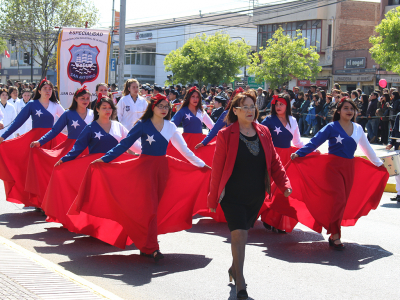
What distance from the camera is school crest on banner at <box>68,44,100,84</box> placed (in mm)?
13711

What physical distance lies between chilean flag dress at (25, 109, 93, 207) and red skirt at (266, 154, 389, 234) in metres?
3.28

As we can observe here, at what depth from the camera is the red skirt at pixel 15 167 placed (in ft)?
28.3

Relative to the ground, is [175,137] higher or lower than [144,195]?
higher

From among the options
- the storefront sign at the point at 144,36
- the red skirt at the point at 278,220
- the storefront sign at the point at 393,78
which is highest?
the storefront sign at the point at 144,36

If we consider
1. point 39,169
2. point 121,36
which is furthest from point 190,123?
point 121,36

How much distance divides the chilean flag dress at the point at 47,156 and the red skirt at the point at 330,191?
3.28 meters

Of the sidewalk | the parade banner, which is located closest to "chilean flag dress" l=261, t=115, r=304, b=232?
the sidewalk

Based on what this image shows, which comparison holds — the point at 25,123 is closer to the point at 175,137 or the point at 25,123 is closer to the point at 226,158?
the point at 175,137

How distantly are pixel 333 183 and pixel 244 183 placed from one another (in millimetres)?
2270

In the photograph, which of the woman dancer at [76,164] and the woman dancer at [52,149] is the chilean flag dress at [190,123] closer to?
the woman dancer at [52,149]

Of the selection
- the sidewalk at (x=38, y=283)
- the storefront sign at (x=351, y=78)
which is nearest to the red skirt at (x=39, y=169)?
the sidewalk at (x=38, y=283)

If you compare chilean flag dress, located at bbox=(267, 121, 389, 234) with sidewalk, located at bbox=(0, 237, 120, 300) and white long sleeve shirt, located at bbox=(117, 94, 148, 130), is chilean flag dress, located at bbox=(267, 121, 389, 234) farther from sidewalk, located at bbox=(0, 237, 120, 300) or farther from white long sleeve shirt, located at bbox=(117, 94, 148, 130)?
white long sleeve shirt, located at bbox=(117, 94, 148, 130)

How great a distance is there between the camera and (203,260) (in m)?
6.09

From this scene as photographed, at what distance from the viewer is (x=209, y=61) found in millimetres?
40938
